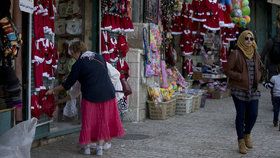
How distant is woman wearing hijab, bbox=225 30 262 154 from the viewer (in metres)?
6.93

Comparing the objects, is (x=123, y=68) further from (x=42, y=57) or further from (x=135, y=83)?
(x=42, y=57)

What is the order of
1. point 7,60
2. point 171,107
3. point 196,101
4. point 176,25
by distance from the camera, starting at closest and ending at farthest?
point 7,60, point 171,107, point 196,101, point 176,25

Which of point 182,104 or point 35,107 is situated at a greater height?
point 35,107

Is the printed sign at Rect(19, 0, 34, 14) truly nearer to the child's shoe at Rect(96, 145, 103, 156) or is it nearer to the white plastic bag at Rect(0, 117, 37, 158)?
the white plastic bag at Rect(0, 117, 37, 158)

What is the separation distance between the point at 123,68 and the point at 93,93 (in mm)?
2824

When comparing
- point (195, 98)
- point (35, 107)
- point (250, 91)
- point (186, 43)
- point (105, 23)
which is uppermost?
point (105, 23)

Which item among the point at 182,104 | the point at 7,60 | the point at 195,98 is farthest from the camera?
the point at 195,98

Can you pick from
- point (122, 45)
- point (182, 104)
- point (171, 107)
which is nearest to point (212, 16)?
point (182, 104)

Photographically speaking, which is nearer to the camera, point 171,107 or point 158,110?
point 158,110

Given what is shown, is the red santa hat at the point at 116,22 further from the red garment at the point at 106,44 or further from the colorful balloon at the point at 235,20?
the colorful balloon at the point at 235,20

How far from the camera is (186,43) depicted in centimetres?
1296

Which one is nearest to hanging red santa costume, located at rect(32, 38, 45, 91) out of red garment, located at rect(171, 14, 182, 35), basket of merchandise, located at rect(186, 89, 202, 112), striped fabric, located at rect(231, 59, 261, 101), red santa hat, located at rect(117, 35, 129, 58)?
red santa hat, located at rect(117, 35, 129, 58)

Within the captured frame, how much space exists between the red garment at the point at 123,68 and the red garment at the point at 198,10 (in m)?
3.92

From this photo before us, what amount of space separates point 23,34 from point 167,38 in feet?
18.7
